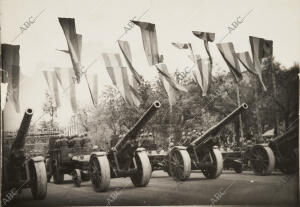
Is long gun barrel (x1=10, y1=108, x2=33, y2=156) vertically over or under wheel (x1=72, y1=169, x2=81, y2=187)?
over

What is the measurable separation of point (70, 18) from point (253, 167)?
4.64 metres

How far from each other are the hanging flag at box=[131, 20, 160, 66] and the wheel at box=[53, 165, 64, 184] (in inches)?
110

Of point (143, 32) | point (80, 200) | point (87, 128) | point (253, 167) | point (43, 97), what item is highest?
point (143, 32)

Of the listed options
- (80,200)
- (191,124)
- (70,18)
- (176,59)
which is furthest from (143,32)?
(80,200)

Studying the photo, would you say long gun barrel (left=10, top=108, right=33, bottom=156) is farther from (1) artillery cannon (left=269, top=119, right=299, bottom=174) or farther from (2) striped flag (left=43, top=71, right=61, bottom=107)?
(1) artillery cannon (left=269, top=119, right=299, bottom=174)

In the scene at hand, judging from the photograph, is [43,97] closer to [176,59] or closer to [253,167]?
[176,59]

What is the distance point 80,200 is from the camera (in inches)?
335

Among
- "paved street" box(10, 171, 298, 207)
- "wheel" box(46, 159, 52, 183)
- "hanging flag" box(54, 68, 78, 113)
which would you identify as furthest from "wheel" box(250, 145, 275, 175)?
"wheel" box(46, 159, 52, 183)

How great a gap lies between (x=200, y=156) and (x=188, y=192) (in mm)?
815

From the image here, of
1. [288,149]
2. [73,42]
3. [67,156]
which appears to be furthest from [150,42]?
[288,149]

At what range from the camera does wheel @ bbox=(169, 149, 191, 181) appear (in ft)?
28.2

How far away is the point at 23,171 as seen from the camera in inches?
334

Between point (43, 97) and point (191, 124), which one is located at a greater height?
point (43, 97)

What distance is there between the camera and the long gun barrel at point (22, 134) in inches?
322
